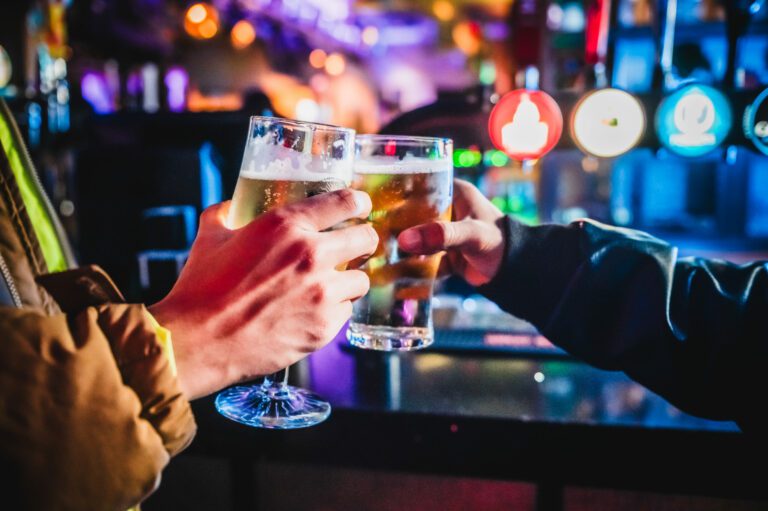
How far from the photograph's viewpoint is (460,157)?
1.99 metres

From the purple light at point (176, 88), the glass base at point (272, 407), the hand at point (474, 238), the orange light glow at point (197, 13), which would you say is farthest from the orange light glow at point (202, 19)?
the glass base at point (272, 407)

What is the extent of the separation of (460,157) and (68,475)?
1611mm

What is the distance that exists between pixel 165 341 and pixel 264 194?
25 cm

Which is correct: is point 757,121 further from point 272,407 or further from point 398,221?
point 272,407

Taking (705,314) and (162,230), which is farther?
(162,230)

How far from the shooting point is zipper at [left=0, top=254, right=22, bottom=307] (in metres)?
0.85

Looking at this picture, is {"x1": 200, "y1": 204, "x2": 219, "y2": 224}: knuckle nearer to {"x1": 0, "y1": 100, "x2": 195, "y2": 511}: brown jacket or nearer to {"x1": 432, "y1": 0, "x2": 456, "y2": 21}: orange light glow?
{"x1": 0, "y1": 100, "x2": 195, "y2": 511}: brown jacket

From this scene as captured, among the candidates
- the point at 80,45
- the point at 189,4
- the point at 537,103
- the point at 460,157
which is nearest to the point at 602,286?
the point at 537,103

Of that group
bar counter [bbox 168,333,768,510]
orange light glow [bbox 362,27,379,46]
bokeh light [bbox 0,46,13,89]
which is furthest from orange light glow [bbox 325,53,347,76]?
bar counter [bbox 168,333,768,510]

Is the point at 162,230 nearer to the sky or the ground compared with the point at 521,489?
nearer to the sky

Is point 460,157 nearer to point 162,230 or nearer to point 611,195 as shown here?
point 162,230

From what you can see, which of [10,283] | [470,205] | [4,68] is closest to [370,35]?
[4,68]

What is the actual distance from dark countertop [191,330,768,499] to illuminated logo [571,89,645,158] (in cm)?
85

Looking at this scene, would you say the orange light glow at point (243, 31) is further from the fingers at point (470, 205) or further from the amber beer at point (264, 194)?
the amber beer at point (264, 194)
